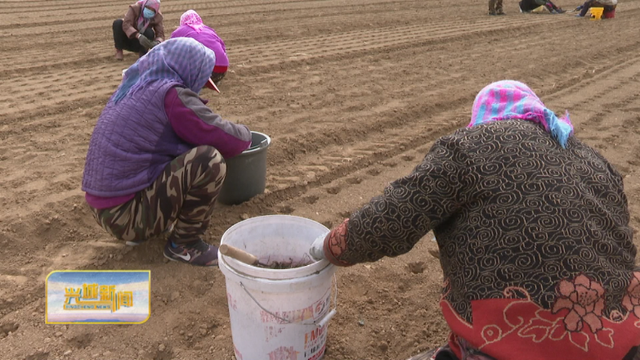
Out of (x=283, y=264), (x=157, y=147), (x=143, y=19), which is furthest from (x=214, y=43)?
(x=143, y=19)

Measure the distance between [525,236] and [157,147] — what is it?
1592mm

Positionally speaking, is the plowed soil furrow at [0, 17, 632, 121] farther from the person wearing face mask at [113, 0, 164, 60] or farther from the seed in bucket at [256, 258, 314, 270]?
the seed in bucket at [256, 258, 314, 270]

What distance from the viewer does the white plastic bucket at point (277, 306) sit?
1.72 metres

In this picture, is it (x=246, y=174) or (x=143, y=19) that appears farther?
(x=143, y=19)

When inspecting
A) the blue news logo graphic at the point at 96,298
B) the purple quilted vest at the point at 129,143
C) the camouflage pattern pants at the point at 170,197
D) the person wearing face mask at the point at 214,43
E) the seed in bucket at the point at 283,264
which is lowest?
the blue news logo graphic at the point at 96,298

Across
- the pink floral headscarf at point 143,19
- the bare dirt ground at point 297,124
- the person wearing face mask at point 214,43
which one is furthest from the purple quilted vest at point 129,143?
the pink floral headscarf at point 143,19

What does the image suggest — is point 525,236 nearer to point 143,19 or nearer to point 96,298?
point 96,298

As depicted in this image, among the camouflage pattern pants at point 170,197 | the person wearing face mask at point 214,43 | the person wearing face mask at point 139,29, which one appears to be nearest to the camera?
the camouflage pattern pants at point 170,197

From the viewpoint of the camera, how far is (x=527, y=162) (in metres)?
1.45

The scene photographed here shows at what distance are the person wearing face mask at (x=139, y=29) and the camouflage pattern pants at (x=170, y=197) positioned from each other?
15.9ft

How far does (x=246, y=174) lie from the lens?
306 cm

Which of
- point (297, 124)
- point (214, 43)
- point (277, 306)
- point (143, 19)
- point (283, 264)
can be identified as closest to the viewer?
point (277, 306)

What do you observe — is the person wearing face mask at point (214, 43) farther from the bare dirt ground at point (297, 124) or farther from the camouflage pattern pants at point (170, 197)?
the camouflage pattern pants at point (170, 197)

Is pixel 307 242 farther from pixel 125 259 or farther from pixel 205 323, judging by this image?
pixel 125 259
